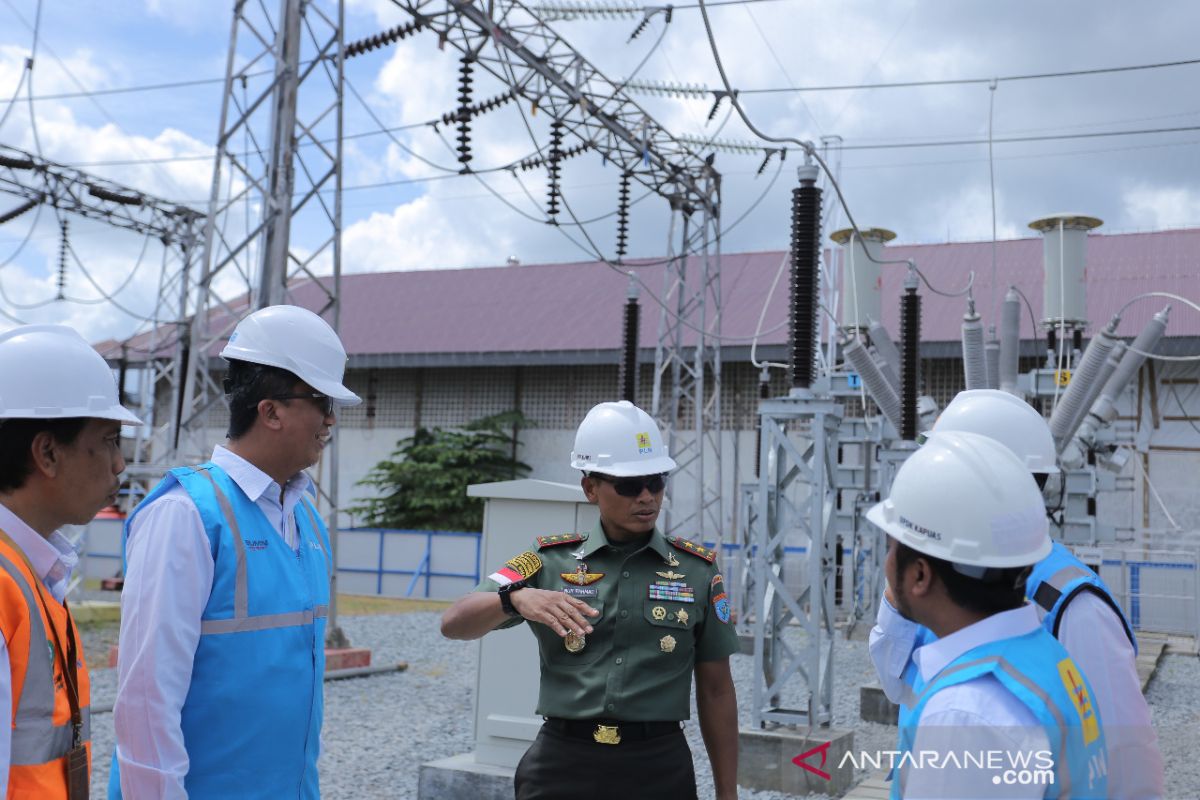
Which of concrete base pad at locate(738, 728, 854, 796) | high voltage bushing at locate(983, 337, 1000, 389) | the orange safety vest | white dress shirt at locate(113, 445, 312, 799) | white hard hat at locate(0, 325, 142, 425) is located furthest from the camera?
high voltage bushing at locate(983, 337, 1000, 389)

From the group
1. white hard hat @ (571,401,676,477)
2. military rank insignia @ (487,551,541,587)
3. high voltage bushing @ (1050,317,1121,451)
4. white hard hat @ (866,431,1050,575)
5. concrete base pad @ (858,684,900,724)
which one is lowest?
concrete base pad @ (858,684,900,724)

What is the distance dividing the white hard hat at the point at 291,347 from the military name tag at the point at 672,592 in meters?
1.18

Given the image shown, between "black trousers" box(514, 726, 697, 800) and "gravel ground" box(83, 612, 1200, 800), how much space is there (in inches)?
147

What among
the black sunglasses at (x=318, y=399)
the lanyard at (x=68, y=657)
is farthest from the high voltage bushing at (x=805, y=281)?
the lanyard at (x=68, y=657)

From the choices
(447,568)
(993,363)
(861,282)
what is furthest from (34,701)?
(447,568)

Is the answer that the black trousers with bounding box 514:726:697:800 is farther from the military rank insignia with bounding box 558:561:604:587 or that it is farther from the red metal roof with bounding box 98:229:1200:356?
the red metal roof with bounding box 98:229:1200:356

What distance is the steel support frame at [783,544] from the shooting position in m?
7.11

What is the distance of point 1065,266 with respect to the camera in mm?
13445

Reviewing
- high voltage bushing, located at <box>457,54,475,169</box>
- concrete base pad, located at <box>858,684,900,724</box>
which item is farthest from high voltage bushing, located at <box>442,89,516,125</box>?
concrete base pad, located at <box>858,684,900,724</box>

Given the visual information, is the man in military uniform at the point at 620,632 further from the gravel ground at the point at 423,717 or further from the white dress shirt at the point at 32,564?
the gravel ground at the point at 423,717

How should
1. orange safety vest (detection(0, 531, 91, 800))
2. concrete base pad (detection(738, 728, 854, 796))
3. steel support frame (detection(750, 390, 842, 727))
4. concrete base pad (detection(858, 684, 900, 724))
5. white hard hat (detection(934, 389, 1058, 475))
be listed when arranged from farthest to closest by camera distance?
concrete base pad (detection(858, 684, 900, 724)) → steel support frame (detection(750, 390, 842, 727)) → concrete base pad (detection(738, 728, 854, 796)) → white hard hat (detection(934, 389, 1058, 475)) → orange safety vest (detection(0, 531, 91, 800))

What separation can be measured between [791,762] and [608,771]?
4217mm

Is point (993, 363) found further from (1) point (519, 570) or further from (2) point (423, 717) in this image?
(1) point (519, 570)

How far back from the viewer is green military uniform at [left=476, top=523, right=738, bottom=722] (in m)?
3.16
